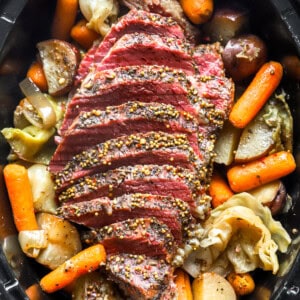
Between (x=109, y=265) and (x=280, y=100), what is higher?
(x=280, y=100)

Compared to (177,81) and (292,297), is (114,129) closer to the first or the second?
(177,81)

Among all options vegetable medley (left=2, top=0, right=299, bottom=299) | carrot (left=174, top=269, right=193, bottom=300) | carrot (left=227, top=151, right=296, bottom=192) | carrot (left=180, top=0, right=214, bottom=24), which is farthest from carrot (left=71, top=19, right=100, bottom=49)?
carrot (left=174, top=269, right=193, bottom=300)

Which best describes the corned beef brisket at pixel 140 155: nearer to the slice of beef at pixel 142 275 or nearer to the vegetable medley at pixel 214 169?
the slice of beef at pixel 142 275

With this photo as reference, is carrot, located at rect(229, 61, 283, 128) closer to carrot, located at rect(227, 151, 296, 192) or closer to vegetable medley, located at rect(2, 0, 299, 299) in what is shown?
vegetable medley, located at rect(2, 0, 299, 299)

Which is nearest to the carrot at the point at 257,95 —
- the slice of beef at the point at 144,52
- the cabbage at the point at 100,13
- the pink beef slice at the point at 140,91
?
the pink beef slice at the point at 140,91

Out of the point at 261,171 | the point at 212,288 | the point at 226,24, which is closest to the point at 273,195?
the point at 261,171

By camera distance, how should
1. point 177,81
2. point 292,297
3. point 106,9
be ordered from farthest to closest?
1. point 106,9
2. point 177,81
3. point 292,297

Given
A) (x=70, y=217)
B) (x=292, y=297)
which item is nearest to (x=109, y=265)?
(x=70, y=217)
